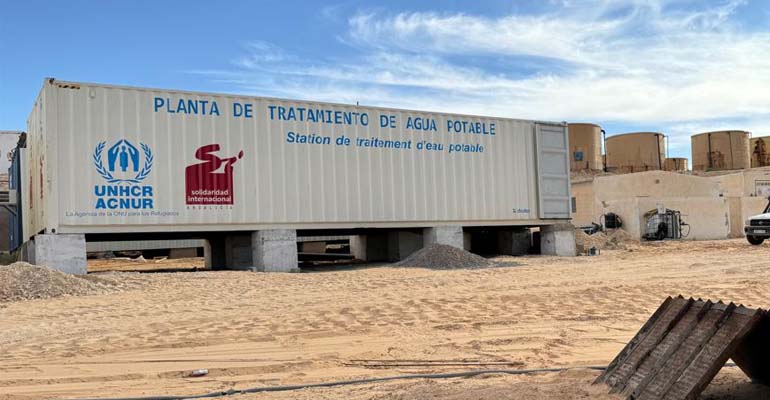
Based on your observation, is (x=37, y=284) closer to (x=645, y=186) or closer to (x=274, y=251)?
(x=274, y=251)

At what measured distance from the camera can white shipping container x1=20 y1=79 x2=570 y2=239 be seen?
14.3 meters

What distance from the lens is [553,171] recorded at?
68.4 feet

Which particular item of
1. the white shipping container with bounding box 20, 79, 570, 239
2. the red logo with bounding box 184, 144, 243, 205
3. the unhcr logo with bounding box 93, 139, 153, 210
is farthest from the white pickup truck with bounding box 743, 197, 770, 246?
the unhcr logo with bounding box 93, 139, 153, 210

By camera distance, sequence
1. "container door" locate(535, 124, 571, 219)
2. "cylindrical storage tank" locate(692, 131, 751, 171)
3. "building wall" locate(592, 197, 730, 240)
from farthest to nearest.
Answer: "cylindrical storage tank" locate(692, 131, 751, 171), "building wall" locate(592, 197, 730, 240), "container door" locate(535, 124, 571, 219)

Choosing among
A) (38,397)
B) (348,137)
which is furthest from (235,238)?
(38,397)

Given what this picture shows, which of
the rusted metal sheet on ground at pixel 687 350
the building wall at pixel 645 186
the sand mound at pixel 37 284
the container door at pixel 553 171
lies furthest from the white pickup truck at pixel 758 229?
the rusted metal sheet on ground at pixel 687 350

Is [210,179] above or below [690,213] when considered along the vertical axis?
above

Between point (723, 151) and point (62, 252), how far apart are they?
45.7m

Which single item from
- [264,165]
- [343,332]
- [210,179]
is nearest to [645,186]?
[264,165]

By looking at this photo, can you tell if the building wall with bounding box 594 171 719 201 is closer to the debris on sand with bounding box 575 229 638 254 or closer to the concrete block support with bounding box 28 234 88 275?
the debris on sand with bounding box 575 229 638 254

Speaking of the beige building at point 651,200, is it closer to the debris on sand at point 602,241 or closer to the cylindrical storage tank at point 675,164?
the debris on sand at point 602,241

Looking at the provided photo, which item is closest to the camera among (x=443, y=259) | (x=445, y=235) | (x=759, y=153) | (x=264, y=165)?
(x=264, y=165)

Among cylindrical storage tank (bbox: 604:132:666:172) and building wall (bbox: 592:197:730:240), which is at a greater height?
cylindrical storage tank (bbox: 604:132:666:172)

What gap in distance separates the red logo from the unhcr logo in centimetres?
92
